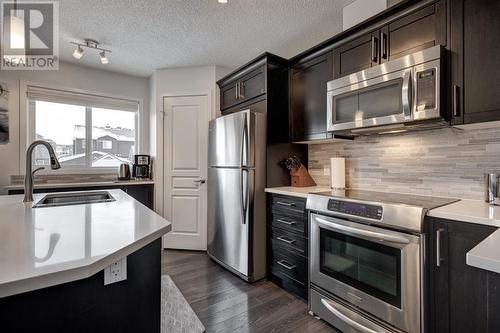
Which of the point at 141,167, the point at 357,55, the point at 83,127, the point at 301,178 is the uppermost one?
the point at 357,55

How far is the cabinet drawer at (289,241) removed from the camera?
2176 mm

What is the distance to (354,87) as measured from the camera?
6.47 feet

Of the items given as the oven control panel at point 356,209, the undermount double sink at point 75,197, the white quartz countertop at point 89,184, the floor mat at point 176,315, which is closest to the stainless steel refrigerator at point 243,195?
the floor mat at point 176,315

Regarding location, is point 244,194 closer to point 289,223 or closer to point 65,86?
point 289,223

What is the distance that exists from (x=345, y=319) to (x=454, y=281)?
726 mm

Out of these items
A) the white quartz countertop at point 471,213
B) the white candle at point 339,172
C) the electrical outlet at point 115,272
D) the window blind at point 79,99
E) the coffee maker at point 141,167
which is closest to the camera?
the electrical outlet at point 115,272

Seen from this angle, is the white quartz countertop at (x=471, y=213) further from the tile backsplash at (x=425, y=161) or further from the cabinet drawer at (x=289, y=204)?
the cabinet drawer at (x=289, y=204)

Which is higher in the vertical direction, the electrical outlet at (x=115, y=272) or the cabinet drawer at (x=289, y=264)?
the electrical outlet at (x=115, y=272)

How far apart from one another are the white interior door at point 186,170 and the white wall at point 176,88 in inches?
2.8

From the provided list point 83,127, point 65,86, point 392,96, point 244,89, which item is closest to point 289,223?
point 392,96

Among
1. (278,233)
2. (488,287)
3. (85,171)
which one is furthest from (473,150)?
(85,171)

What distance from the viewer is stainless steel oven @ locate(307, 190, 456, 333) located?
142 centimetres

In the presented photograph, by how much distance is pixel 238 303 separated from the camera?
6.99ft

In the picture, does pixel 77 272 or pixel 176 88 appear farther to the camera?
pixel 176 88
